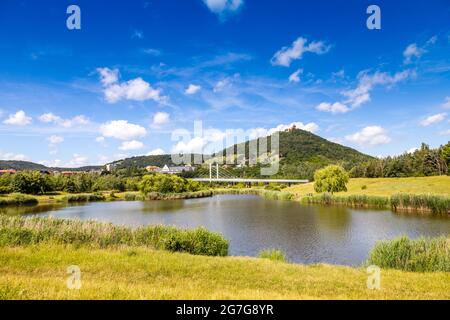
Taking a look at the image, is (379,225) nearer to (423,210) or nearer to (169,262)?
(423,210)

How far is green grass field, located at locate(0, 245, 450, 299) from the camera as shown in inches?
300

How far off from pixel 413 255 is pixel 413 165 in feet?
273

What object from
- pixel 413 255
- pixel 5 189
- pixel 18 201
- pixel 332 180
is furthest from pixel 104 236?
pixel 5 189

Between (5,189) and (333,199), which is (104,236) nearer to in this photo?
(333,199)

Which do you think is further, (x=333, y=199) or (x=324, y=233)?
(x=333, y=199)

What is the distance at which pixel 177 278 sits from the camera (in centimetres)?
1050

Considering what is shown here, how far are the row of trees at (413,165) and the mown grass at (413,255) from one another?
2946 inches

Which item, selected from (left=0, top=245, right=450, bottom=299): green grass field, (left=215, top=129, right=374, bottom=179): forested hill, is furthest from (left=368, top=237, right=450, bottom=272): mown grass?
(left=215, top=129, right=374, bottom=179): forested hill

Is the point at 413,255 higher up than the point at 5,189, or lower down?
lower down

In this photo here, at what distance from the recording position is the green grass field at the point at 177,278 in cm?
761

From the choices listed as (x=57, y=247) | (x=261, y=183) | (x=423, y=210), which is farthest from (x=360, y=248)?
(x=261, y=183)

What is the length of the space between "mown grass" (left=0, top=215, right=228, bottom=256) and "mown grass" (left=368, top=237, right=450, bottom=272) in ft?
26.0
